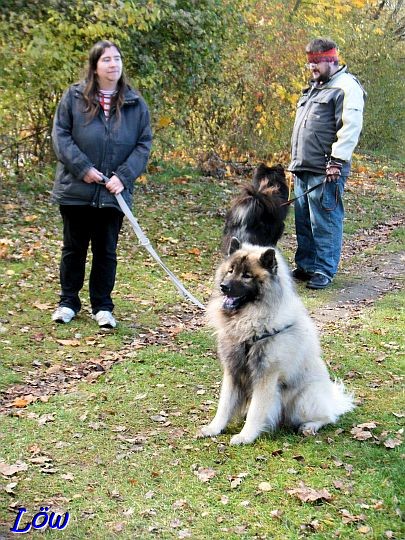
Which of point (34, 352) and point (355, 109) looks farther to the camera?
point (355, 109)

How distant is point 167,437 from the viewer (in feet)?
14.8

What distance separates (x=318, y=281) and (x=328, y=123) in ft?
5.76

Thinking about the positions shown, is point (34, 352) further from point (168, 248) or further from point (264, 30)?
point (264, 30)

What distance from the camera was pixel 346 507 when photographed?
3.67 meters

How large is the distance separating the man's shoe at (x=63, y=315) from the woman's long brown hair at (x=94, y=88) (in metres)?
1.76

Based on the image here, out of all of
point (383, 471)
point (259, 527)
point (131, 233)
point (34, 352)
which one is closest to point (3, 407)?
point (34, 352)

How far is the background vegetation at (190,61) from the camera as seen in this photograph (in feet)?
30.2

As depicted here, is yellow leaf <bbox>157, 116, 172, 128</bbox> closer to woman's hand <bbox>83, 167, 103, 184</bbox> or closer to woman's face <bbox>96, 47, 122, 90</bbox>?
woman's face <bbox>96, 47, 122, 90</bbox>

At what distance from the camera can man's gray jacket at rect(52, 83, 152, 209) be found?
6.01 metres

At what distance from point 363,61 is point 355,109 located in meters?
10.4
